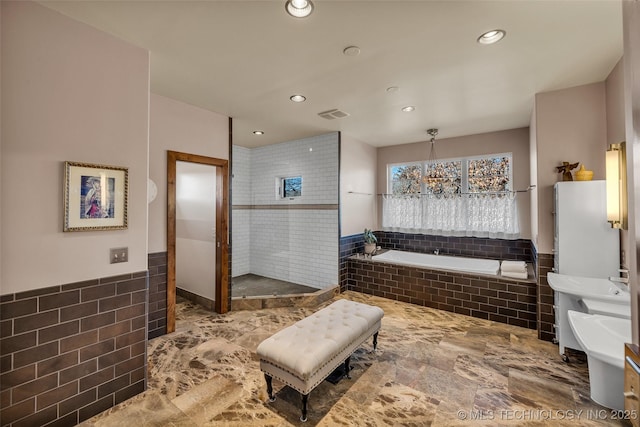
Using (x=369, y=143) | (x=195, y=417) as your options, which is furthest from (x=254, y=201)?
(x=195, y=417)

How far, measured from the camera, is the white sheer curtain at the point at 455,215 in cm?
443

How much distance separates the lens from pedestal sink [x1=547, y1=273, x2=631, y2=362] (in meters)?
2.26

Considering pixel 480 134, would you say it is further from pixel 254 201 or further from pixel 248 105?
pixel 254 201

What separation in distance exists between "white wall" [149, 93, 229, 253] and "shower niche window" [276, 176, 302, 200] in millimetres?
1887

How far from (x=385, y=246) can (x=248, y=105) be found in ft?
12.2

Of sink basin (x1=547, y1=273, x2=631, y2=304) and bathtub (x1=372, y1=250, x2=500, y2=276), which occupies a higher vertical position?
sink basin (x1=547, y1=273, x2=631, y2=304)

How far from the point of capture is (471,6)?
1.72 m

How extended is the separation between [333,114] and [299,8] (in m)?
2.01

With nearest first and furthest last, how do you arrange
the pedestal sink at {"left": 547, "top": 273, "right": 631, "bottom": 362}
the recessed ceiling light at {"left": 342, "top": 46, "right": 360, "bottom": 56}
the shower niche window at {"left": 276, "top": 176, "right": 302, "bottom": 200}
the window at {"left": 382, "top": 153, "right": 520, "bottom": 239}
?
the recessed ceiling light at {"left": 342, "top": 46, "right": 360, "bottom": 56}, the pedestal sink at {"left": 547, "top": 273, "right": 631, "bottom": 362}, the window at {"left": 382, "top": 153, "right": 520, "bottom": 239}, the shower niche window at {"left": 276, "top": 176, "right": 302, "bottom": 200}

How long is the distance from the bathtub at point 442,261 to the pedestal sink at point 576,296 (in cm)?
111

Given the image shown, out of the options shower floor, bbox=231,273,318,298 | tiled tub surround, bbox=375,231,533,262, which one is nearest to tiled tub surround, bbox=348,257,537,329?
shower floor, bbox=231,273,318,298

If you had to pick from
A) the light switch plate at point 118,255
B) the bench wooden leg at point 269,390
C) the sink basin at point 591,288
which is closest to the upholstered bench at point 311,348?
the bench wooden leg at point 269,390

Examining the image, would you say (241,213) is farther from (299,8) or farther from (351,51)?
(299,8)

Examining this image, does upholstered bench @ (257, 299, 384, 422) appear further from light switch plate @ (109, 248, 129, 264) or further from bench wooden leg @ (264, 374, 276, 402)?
light switch plate @ (109, 248, 129, 264)
